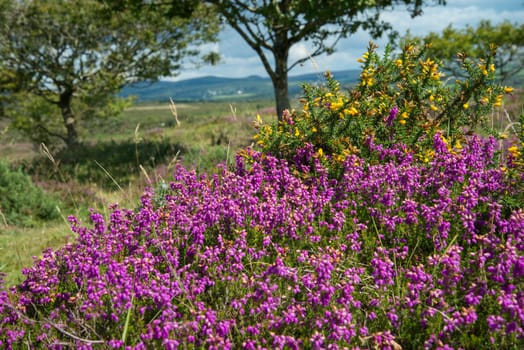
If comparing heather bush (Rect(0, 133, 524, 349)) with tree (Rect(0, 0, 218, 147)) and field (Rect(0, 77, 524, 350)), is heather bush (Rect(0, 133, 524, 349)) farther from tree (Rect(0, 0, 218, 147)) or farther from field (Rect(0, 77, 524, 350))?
tree (Rect(0, 0, 218, 147))

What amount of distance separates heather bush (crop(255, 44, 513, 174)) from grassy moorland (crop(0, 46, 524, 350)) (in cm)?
2

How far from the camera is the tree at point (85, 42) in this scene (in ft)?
64.1

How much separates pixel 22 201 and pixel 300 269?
9.03 meters

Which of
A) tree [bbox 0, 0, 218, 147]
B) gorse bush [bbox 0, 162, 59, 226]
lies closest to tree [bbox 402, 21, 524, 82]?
tree [bbox 0, 0, 218, 147]

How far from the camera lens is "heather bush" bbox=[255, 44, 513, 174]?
4484 millimetres

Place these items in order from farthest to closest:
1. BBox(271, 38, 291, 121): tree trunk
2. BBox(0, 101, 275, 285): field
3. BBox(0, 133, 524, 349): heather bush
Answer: BBox(271, 38, 291, 121): tree trunk < BBox(0, 101, 275, 285): field < BBox(0, 133, 524, 349): heather bush

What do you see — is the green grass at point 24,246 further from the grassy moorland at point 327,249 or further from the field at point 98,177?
the grassy moorland at point 327,249

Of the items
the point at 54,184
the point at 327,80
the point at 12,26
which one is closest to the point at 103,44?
the point at 12,26

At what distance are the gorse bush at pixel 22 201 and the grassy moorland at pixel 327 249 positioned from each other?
6.06 m

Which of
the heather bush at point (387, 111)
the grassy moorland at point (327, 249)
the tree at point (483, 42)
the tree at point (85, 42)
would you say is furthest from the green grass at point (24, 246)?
the tree at point (483, 42)

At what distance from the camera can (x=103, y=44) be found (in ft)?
69.8

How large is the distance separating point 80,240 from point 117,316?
1.01 meters

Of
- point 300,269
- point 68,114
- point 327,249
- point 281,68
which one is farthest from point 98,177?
point 327,249

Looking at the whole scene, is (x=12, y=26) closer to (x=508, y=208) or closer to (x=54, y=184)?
(x=54, y=184)
